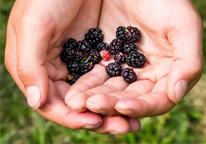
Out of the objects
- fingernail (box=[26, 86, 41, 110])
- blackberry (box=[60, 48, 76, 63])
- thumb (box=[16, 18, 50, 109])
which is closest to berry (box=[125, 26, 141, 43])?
blackberry (box=[60, 48, 76, 63])

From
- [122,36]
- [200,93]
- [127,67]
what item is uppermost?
[122,36]

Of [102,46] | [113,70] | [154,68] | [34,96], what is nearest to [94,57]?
[102,46]

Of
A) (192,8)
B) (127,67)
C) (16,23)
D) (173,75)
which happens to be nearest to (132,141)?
(127,67)

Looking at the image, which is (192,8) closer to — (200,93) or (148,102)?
(148,102)

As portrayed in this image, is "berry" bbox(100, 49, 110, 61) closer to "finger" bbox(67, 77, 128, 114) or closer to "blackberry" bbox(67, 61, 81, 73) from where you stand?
"blackberry" bbox(67, 61, 81, 73)

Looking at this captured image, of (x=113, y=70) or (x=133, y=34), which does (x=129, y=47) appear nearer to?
(x=133, y=34)
